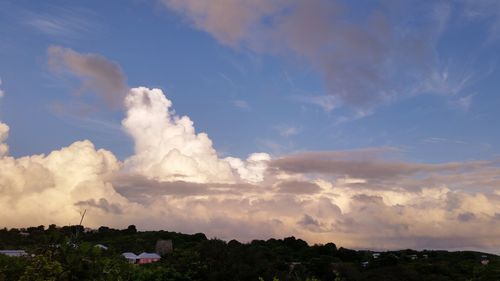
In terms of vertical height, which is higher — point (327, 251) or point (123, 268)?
point (327, 251)

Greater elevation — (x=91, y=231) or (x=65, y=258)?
(x=91, y=231)

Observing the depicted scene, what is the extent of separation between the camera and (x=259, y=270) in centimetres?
2670

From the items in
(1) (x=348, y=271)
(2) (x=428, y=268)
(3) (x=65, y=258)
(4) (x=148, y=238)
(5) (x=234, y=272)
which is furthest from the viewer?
(4) (x=148, y=238)

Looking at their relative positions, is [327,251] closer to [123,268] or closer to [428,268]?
[428,268]

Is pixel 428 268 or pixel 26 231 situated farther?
pixel 26 231

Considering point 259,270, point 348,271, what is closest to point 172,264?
point 259,270

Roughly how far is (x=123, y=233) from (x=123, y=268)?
164m

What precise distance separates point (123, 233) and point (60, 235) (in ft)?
539

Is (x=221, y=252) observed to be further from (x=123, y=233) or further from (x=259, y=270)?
(x=123, y=233)

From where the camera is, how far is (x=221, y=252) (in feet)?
90.5

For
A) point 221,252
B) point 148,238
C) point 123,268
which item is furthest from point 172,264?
point 148,238

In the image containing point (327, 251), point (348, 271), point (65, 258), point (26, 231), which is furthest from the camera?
point (26, 231)

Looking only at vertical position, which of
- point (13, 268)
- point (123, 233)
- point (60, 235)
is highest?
point (123, 233)

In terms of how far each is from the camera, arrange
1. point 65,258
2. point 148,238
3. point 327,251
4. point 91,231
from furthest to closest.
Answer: point 91,231 < point 148,238 < point 327,251 < point 65,258
